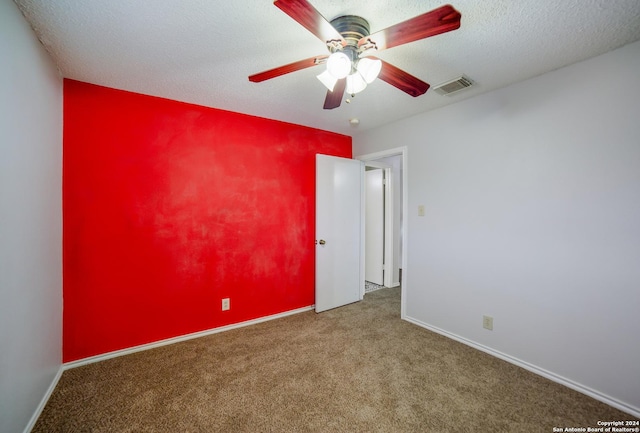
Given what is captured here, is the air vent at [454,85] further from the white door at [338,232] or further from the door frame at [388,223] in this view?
the door frame at [388,223]

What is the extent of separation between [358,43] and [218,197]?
2.07 meters

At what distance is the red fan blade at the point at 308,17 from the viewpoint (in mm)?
1021

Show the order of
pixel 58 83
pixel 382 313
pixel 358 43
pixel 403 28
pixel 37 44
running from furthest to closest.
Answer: pixel 382 313
pixel 58 83
pixel 37 44
pixel 358 43
pixel 403 28

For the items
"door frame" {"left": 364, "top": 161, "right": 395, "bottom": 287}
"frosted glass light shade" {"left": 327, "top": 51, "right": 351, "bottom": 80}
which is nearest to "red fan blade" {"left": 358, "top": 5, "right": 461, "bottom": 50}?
"frosted glass light shade" {"left": 327, "top": 51, "right": 351, "bottom": 80}

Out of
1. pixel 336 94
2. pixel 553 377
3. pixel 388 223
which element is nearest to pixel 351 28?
pixel 336 94

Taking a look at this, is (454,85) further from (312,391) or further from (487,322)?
(312,391)

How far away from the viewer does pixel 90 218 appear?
7.33ft

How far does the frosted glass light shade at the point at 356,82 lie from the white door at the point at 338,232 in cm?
170

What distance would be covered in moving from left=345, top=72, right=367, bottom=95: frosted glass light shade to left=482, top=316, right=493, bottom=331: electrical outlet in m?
2.36

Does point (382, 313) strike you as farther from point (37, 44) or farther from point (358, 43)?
point (37, 44)

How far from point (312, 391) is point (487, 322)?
1750 millimetres

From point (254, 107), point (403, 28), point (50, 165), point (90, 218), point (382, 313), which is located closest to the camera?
point (403, 28)

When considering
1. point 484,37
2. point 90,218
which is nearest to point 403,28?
point 484,37

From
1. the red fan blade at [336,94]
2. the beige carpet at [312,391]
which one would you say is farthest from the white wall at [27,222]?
the red fan blade at [336,94]
